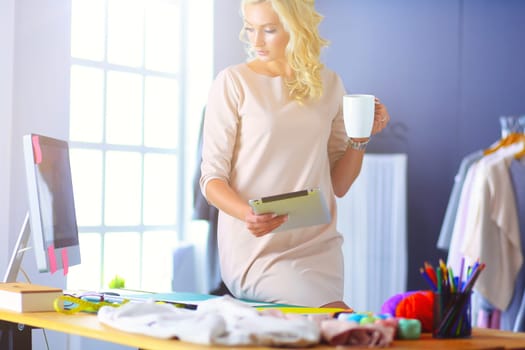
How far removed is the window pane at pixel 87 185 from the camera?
4828 millimetres

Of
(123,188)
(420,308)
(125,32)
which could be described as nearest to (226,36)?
(125,32)

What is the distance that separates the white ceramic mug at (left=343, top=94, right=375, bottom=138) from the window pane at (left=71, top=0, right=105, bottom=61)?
3.07 meters

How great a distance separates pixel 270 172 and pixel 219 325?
0.96 metres

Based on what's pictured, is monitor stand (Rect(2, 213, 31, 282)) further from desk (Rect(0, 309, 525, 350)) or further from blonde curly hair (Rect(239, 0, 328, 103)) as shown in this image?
blonde curly hair (Rect(239, 0, 328, 103))

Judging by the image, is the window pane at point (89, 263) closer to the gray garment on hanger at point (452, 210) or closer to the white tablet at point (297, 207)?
the gray garment on hanger at point (452, 210)

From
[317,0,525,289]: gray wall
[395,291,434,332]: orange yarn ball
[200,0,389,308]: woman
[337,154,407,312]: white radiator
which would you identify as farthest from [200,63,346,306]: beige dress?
[317,0,525,289]: gray wall

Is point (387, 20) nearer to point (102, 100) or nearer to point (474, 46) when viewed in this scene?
point (474, 46)

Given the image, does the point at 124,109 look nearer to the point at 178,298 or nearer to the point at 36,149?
the point at 36,149

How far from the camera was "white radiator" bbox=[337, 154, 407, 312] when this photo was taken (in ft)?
16.5

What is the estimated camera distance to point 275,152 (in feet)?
7.53

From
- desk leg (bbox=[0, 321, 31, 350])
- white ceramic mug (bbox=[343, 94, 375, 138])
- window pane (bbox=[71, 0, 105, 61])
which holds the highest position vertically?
window pane (bbox=[71, 0, 105, 61])

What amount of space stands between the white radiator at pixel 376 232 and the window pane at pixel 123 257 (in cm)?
127

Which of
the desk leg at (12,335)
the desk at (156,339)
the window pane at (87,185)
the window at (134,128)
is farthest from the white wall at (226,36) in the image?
the desk at (156,339)

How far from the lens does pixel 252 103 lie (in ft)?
7.60
